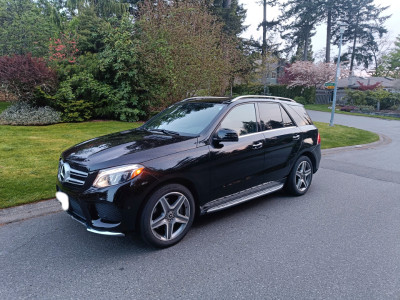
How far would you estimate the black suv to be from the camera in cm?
297

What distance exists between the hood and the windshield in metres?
→ 0.26

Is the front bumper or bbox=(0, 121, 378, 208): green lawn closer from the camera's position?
the front bumper

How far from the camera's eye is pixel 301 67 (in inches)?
1417

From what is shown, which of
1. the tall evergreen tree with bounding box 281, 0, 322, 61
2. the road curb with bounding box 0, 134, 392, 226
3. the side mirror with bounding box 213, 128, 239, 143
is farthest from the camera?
the tall evergreen tree with bounding box 281, 0, 322, 61

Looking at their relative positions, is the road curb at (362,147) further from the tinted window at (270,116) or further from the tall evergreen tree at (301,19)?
the tall evergreen tree at (301,19)

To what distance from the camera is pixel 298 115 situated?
206 inches

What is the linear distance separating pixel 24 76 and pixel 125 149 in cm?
1022

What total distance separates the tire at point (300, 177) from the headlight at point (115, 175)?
2.96m

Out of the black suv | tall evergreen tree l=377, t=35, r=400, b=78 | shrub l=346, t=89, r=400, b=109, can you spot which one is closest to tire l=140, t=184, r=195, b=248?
the black suv

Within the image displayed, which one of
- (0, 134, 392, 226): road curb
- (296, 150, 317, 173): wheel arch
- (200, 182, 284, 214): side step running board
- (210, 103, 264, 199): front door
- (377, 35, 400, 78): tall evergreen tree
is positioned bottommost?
(0, 134, 392, 226): road curb

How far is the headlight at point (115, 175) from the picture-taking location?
2936 millimetres

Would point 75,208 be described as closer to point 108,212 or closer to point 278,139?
point 108,212

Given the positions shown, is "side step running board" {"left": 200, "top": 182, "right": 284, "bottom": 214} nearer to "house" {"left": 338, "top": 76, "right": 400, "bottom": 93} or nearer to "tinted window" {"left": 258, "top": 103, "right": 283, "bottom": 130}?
"tinted window" {"left": 258, "top": 103, "right": 283, "bottom": 130}

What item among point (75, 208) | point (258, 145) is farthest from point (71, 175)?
point (258, 145)
